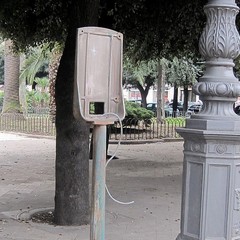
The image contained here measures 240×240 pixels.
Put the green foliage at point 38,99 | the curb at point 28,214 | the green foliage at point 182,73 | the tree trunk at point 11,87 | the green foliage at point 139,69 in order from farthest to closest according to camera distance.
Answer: the green foliage at point 38,99 → the green foliage at point 182,73 → the tree trunk at point 11,87 → the green foliage at point 139,69 → the curb at point 28,214

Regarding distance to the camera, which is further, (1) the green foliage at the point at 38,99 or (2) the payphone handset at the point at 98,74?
(1) the green foliage at the point at 38,99

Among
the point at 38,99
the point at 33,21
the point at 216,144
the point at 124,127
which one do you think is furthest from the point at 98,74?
the point at 38,99

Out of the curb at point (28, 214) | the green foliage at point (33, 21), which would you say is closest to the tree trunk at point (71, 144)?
the curb at point (28, 214)

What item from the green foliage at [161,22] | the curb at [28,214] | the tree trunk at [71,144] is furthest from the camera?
the green foliage at [161,22]

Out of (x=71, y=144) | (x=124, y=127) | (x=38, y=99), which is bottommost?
(x=124, y=127)

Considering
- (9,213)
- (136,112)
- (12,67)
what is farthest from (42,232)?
(12,67)

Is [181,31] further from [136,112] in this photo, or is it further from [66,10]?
[136,112]

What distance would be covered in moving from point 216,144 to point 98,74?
105 cm

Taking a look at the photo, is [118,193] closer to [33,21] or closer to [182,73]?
[33,21]

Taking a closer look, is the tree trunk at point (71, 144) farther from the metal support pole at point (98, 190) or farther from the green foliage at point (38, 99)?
the green foliage at point (38, 99)

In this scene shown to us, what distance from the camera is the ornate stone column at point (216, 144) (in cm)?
372

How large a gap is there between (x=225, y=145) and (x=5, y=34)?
7.30 metres

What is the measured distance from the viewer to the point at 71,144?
6.52 m

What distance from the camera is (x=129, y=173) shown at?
37.3 ft
